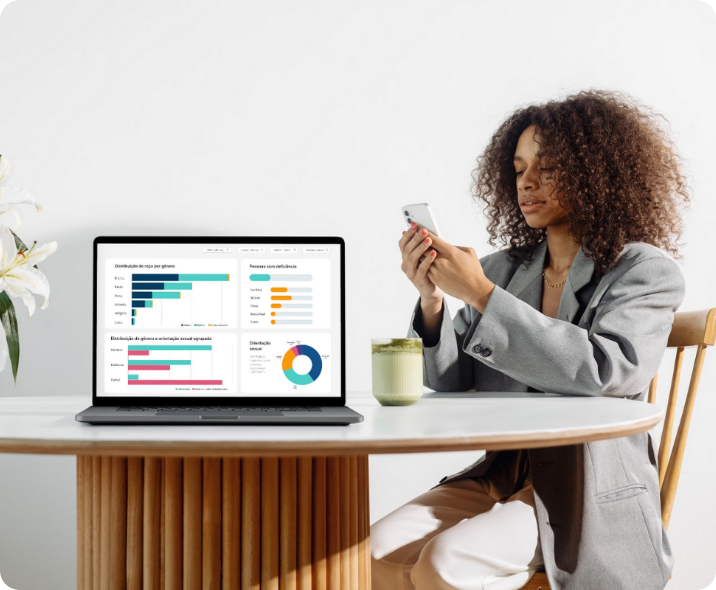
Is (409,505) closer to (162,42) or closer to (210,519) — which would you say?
(210,519)

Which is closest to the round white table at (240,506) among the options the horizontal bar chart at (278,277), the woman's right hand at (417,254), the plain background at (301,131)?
the horizontal bar chart at (278,277)

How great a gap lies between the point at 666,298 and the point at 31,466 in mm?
2046

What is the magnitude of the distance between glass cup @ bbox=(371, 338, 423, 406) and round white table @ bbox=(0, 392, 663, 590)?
0.27 feet

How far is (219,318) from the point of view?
0.97 metres

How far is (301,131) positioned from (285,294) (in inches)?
61.0

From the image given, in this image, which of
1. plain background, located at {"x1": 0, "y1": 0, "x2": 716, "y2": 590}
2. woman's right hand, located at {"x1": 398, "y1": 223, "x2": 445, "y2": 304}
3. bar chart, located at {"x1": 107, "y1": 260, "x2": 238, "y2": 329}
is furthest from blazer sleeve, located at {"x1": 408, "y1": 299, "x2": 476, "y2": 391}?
plain background, located at {"x1": 0, "y1": 0, "x2": 716, "y2": 590}

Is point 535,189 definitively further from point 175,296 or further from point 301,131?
point 301,131

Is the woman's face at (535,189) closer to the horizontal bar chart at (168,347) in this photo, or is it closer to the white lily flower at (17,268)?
the horizontal bar chart at (168,347)

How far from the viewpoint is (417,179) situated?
2.44m

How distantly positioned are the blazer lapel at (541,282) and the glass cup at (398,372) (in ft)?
1.49

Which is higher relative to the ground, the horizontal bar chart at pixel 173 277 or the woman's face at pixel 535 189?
the woman's face at pixel 535 189

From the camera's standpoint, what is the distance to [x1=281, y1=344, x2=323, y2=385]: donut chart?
96cm

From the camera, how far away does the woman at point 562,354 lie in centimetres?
114

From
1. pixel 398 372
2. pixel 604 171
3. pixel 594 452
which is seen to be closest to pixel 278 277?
pixel 398 372
